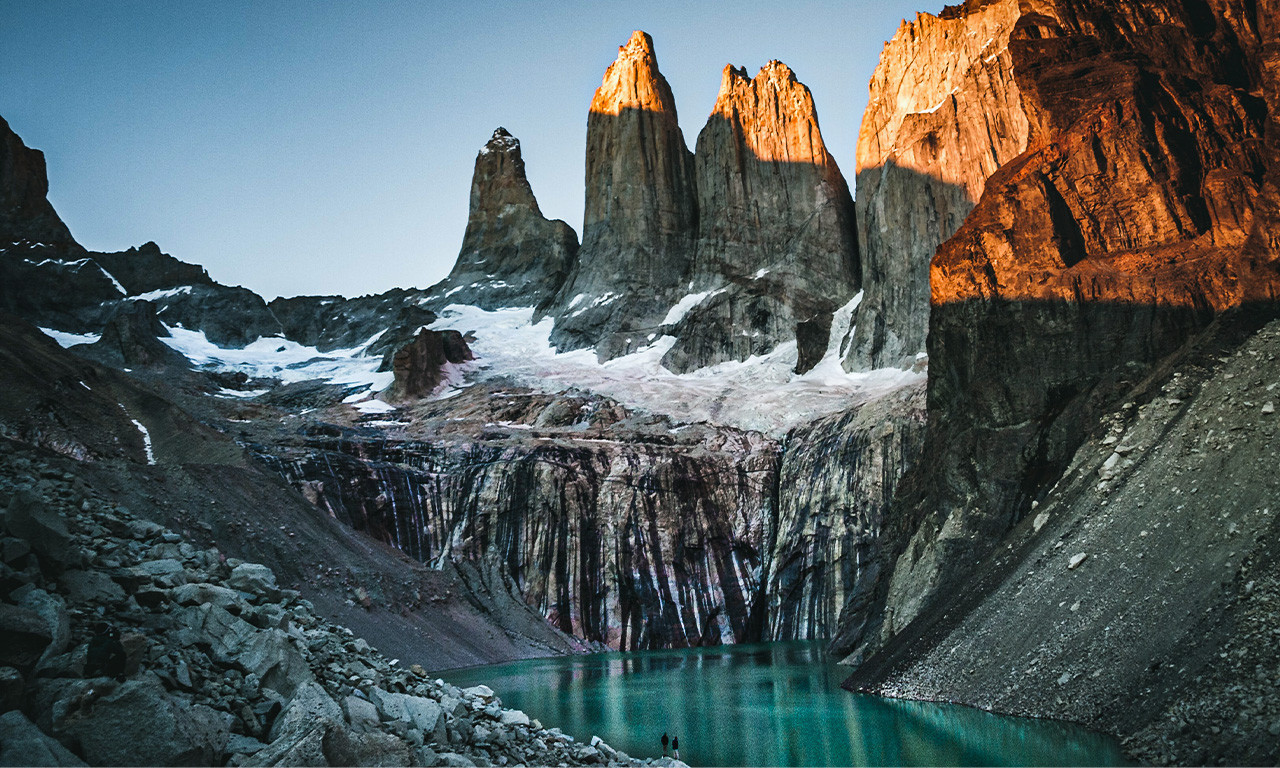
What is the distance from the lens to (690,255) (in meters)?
102

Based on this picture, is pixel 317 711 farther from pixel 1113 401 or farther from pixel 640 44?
pixel 640 44

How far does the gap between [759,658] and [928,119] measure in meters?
47.0

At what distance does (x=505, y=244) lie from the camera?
12344 cm

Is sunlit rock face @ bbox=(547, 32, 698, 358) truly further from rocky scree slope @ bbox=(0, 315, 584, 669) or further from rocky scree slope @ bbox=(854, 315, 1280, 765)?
rocky scree slope @ bbox=(854, 315, 1280, 765)

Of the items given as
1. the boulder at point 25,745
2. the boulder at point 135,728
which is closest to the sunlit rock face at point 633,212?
the boulder at point 135,728

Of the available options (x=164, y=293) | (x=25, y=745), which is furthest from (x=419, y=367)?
(x=25, y=745)

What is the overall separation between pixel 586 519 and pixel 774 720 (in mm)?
Result: 37428

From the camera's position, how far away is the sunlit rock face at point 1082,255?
29.8 meters

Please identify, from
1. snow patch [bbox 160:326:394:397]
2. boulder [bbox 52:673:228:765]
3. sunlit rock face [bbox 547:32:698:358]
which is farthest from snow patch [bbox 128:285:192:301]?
boulder [bbox 52:673:228:765]

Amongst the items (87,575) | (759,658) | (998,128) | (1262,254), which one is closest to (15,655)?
(87,575)

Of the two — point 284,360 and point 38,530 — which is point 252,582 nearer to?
point 38,530

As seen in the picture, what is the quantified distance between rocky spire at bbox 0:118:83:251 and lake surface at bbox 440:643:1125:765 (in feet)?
339

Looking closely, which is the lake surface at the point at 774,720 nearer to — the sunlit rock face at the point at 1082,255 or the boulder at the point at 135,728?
the sunlit rock face at the point at 1082,255

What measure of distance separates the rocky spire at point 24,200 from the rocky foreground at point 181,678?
120 metres
